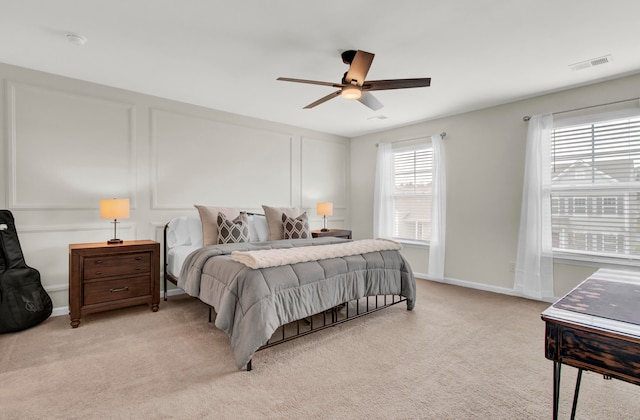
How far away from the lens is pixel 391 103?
170 inches

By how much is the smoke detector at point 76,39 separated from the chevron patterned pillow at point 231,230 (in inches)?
81.4

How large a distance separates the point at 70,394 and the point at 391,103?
432 centimetres

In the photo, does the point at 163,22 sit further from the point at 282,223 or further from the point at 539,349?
the point at 539,349

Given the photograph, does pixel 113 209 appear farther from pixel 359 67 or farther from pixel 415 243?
pixel 415 243

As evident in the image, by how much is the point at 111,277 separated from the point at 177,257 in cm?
64

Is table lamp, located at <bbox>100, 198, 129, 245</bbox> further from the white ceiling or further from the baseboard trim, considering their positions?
the baseboard trim

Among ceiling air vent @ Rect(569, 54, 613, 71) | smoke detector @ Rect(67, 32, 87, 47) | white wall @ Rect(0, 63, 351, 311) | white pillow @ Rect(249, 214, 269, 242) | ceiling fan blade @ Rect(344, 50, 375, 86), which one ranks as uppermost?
ceiling air vent @ Rect(569, 54, 613, 71)

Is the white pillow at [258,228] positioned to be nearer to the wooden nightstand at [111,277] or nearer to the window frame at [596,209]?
the wooden nightstand at [111,277]

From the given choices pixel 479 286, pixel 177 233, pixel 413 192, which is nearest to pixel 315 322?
pixel 177 233

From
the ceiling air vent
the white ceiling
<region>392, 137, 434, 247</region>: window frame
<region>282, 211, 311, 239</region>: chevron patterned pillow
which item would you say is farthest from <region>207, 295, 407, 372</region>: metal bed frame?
the ceiling air vent

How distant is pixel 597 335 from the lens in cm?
100

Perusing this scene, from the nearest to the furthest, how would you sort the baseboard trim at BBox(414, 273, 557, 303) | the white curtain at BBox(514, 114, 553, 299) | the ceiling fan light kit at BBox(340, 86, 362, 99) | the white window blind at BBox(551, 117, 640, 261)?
1. the ceiling fan light kit at BBox(340, 86, 362, 99)
2. the white window blind at BBox(551, 117, 640, 261)
3. the white curtain at BBox(514, 114, 553, 299)
4. the baseboard trim at BBox(414, 273, 557, 303)

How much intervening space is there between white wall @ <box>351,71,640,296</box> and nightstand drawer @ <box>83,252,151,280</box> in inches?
159

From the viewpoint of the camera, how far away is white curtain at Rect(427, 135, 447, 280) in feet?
16.0
